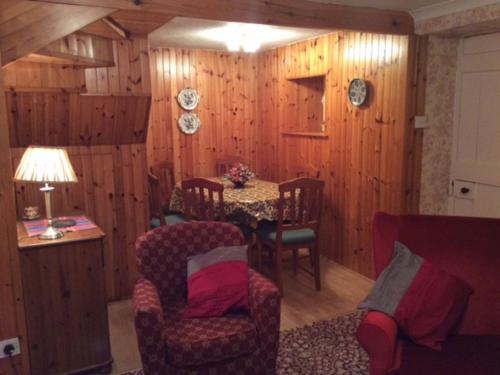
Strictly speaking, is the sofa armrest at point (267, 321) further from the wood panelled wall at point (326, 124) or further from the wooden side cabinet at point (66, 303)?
the wood panelled wall at point (326, 124)

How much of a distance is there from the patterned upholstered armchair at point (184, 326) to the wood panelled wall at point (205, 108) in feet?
8.52

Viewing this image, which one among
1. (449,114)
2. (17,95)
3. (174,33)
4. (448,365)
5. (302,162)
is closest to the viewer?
(448,365)

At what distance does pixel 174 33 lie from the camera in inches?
162

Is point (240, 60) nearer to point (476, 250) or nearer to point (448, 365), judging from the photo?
point (476, 250)

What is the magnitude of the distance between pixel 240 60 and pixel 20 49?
11.1ft

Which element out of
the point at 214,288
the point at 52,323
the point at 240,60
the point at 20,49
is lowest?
the point at 52,323

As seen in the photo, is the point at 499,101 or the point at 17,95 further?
the point at 499,101

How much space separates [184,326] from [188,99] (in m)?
3.32

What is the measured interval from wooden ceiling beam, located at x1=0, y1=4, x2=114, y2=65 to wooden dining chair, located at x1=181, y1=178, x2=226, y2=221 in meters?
1.58

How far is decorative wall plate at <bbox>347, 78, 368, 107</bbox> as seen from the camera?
3.78m

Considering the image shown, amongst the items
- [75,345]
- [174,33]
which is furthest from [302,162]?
[75,345]

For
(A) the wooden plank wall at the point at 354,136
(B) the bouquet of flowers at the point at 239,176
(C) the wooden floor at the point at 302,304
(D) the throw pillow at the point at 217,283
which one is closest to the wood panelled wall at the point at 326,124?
(A) the wooden plank wall at the point at 354,136

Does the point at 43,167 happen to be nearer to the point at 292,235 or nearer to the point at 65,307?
the point at 65,307

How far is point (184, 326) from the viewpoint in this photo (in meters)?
2.22
